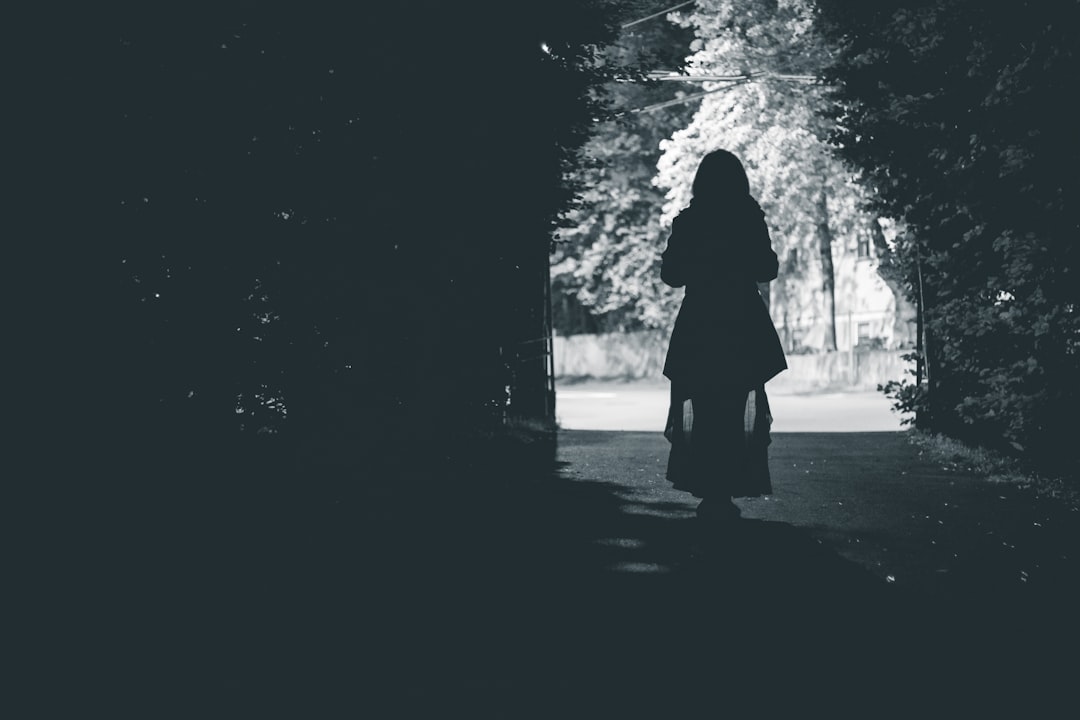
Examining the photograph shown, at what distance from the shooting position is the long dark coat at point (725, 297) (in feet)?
21.5

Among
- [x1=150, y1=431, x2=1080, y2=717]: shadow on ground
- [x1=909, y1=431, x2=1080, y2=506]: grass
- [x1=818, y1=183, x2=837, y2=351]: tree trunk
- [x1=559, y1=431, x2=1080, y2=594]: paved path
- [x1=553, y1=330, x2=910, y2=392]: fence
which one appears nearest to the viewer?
[x1=150, y1=431, x2=1080, y2=717]: shadow on ground

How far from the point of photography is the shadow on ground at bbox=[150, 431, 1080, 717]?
4.01m

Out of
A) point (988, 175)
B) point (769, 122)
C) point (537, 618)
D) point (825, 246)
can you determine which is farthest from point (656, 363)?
point (537, 618)

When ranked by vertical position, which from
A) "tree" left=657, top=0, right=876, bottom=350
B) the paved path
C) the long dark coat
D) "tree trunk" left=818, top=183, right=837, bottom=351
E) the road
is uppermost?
Result: "tree" left=657, top=0, right=876, bottom=350

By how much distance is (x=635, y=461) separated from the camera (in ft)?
40.1

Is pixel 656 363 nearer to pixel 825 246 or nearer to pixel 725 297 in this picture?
pixel 825 246

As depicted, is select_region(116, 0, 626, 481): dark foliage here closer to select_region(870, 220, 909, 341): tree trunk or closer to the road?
select_region(870, 220, 909, 341): tree trunk

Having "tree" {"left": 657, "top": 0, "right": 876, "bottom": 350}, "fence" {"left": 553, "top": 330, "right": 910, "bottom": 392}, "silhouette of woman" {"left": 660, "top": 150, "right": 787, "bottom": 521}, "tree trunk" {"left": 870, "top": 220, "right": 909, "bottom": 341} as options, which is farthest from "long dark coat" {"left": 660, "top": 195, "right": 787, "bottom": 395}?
"fence" {"left": 553, "top": 330, "right": 910, "bottom": 392}

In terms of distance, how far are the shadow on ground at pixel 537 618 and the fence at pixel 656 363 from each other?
93.8 ft

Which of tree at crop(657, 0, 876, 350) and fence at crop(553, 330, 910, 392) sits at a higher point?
tree at crop(657, 0, 876, 350)

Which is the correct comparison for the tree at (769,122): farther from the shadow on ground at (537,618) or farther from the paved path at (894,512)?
the shadow on ground at (537,618)

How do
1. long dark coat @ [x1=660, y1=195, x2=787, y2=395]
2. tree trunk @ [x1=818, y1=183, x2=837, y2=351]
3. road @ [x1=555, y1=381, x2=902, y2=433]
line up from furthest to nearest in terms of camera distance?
tree trunk @ [x1=818, y1=183, x2=837, y2=351] < road @ [x1=555, y1=381, x2=902, y2=433] < long dark coat @ [x1=660, y1=195, x2=787, y2=395]

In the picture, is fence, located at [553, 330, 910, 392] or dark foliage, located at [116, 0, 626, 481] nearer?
dark foliage, located at [116, 0, 626, 481]

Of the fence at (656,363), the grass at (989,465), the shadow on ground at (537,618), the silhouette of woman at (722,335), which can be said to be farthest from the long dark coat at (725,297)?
the fence at (656,363)
